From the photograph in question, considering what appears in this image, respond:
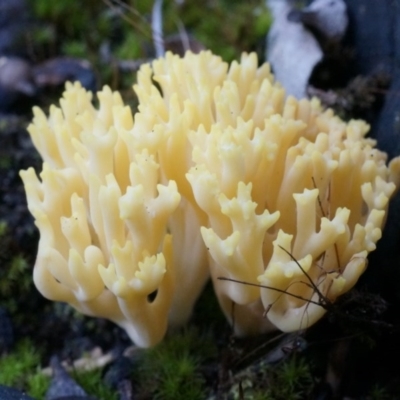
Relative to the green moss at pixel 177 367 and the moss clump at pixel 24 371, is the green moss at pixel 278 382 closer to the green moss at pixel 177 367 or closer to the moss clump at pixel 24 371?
the green moss at pixel 177 367

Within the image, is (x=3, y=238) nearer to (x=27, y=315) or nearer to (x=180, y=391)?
(x=27, y=315)

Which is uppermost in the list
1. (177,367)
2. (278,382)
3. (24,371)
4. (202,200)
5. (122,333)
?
(202,200)

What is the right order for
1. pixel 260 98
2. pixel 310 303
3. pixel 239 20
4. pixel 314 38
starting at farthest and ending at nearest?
pixel 239 20 < pixel 314 38 < pixel 260 98 < pixel 310 303

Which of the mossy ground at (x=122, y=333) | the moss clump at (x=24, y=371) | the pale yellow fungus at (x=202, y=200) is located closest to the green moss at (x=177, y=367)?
the mossy ground at (x=122, y=333)

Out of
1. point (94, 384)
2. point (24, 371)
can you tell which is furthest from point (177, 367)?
point (24, 371)

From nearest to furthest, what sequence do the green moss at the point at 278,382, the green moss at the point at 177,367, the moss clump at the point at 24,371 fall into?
1. the green moss at the point at 278,382
2. the green moss at the point at 177,367
3. the moss clump at the point at 24,371

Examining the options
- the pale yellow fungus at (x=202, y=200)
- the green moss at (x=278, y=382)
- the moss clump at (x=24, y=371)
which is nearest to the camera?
the pale yellow fungus at (x=202, y=200)

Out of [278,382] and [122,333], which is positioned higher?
[278,382]

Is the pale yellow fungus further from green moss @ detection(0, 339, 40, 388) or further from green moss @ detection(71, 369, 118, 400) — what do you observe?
green moss @ detection(0, 339, 40, 388)

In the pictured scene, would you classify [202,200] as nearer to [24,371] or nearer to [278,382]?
[278,382]

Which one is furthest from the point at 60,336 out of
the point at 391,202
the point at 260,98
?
the point at 391,202

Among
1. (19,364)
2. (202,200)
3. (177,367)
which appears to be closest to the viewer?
(202,200)
